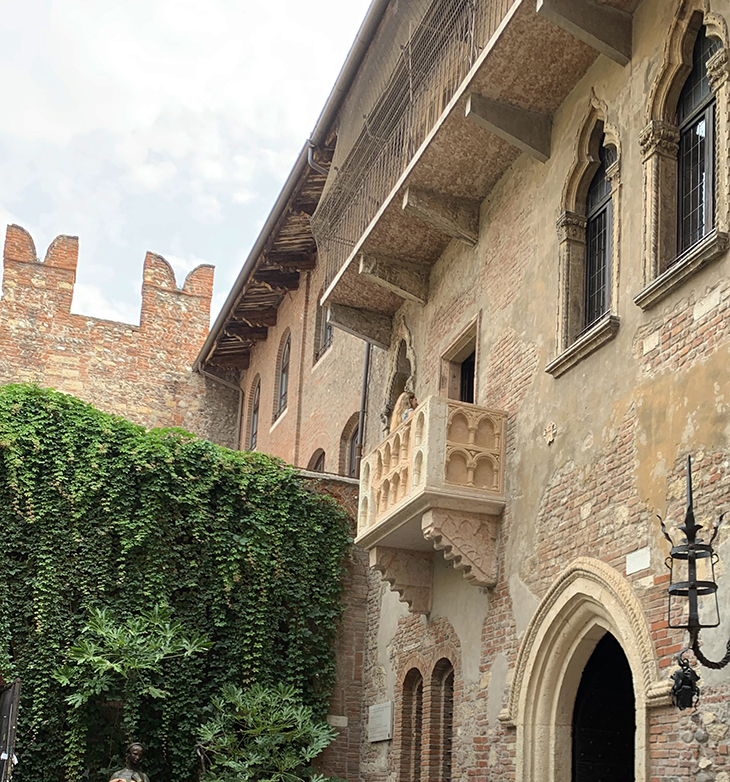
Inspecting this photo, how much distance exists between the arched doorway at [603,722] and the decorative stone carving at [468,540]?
121cm

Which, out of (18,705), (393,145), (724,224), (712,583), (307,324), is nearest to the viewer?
(712,583)

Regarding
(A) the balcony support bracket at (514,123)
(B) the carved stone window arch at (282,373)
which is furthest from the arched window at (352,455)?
(A) the balcony support bracket at (514,123)

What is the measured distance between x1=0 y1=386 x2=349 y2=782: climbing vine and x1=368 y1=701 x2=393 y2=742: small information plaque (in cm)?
60

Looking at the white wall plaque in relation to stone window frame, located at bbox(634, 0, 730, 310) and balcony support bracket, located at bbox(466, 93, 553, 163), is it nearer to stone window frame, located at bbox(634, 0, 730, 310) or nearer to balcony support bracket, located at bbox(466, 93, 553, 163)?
stone window frame, located at bbox(634, 0, 730, 310)

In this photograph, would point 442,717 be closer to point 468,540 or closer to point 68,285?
point 468,540

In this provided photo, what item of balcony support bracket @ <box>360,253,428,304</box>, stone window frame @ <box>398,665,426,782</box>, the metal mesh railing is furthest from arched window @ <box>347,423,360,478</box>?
stone window frame @ <box>398,665,426,782</box>

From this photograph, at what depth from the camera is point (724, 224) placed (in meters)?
7.45

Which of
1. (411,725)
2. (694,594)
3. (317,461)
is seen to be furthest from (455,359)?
(317,461)

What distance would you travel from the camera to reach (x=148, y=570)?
42.6ft

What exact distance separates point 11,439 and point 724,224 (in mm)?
8463

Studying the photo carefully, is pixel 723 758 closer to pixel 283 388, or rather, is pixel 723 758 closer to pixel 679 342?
pixel 679 342

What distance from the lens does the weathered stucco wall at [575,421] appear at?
7422 millimetres

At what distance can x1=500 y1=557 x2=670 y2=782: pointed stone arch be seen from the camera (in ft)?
27.7

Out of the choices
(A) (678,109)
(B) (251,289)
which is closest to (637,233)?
(A) (678,109)
